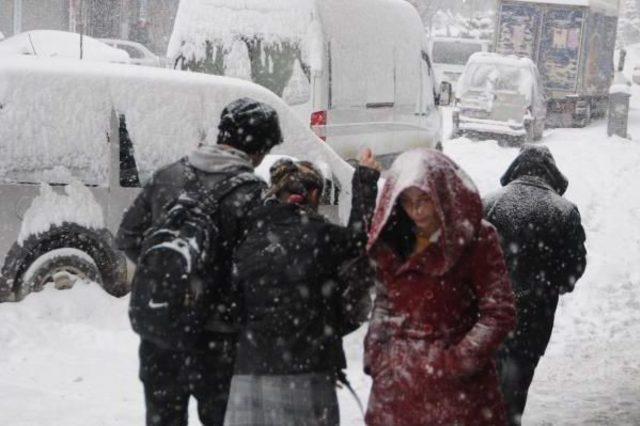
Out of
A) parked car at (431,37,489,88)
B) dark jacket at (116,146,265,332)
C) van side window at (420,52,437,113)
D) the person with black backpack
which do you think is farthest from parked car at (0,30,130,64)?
parked car at (431,37,489,88)

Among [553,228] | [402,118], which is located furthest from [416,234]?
[402,118]

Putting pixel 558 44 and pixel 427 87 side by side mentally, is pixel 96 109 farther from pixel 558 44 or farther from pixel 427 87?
pixel 558 44

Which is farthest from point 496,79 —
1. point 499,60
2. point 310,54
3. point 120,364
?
point 120,364

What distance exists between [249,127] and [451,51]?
126 feet

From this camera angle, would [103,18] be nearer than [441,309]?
No

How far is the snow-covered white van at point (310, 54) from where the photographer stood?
11414 millimetres

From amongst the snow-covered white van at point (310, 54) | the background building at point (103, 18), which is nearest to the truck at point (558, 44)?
the background building at point (103, 18)

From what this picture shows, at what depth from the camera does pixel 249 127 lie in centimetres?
419

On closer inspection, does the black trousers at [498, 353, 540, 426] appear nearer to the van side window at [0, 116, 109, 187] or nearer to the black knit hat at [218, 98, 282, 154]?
the black knit hat at [218, 98, 282, 154]

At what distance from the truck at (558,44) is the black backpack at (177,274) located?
87.6ft

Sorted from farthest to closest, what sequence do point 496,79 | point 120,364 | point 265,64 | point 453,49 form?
1. point 453,49
2. point 496,79
3. point 265,64
4. point 120,364

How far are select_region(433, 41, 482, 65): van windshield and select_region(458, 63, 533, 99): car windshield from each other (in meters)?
16.7

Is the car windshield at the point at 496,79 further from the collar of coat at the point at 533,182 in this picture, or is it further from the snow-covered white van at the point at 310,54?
the collar of coat at the point at 533,182

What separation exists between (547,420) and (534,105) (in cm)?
1831
